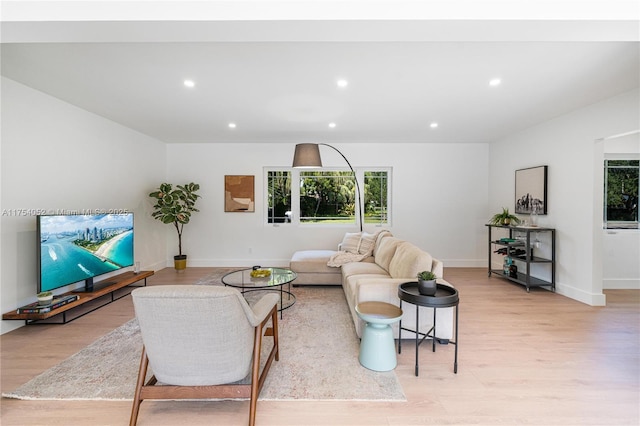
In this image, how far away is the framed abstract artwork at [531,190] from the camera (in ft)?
14.9

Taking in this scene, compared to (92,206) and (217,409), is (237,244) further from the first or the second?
(217,409)

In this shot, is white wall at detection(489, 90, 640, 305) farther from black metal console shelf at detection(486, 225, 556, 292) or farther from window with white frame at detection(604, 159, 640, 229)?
window with white frame at detection(604, 159, 640, 229)

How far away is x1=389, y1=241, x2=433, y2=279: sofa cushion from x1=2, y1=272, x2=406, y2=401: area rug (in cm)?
79

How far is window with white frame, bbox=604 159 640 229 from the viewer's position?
4.70m

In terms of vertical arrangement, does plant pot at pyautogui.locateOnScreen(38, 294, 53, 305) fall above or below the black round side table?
below

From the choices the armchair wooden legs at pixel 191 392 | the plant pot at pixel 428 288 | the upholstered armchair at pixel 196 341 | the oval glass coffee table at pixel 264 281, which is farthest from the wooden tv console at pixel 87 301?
the plant pot at pixel 428 288

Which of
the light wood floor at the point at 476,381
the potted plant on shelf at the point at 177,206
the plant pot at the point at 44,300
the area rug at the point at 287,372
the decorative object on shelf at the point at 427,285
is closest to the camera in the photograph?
the light wood floor at the point at 476,381

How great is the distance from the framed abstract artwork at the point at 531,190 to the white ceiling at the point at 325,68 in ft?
2.69

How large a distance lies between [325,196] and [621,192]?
16.2 ft

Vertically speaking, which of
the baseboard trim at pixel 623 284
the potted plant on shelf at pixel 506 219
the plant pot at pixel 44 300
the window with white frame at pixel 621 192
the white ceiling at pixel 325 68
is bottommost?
the baseboard trim at pixel 623 284

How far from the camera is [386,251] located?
3943mm

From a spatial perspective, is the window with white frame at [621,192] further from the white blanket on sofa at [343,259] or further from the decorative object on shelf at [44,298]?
the decorative object on shelf at [44,298]

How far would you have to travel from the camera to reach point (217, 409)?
194 cm

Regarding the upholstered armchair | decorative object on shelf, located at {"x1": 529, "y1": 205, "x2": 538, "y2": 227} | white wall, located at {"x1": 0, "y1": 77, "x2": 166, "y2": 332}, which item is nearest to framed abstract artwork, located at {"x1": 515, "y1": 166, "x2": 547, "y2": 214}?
decorative object on shelf, located at {"x1": 529, "y1": 205, "x2": 538, "y2": 227}
